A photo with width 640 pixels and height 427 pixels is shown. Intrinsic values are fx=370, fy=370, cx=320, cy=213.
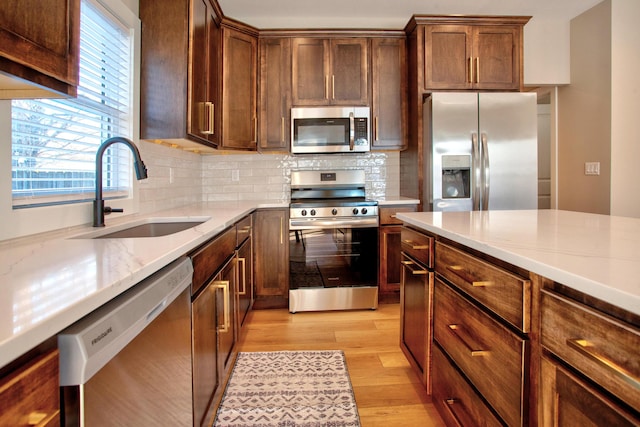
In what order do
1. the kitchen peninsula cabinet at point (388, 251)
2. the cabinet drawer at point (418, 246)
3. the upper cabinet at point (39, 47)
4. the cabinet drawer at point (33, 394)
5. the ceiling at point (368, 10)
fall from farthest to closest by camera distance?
1. the ceiling at point (368, 10)
2. the kitchen peninsula cabinet at point (388, 251)
3. the cabinet drawer at point (418, 246)
4. the upper cabinet at point (39, 47)
5. the cabinet drawer at point (33, 394)

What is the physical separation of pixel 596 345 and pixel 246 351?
2.10 metres

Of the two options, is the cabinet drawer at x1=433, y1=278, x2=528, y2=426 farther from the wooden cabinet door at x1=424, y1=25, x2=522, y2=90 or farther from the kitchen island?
the wooden cabinet door at x1=424, y1=25, x2=522, y2=90

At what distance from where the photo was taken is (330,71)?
11.2ft

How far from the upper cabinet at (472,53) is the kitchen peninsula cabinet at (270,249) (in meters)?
1.77

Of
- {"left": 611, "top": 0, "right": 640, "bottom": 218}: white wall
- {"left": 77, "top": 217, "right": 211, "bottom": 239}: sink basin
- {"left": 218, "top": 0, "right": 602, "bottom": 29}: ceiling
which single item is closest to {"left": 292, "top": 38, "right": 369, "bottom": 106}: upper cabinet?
{"left": 218, "top": 0, "right": 602, "bottom": 29}: ceiling

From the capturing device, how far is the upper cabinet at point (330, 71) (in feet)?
11.2

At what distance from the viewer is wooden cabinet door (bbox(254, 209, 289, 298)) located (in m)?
3.21

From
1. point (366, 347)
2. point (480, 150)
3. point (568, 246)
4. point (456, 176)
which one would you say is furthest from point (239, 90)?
point (568, 246)

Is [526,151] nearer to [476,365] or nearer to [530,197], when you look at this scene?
[530,197]

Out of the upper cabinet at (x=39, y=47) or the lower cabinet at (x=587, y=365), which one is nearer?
the lower cabinet at (x=587, y=365)

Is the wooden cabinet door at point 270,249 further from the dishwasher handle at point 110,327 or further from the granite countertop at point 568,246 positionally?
the dishwasher handle at point 110,327

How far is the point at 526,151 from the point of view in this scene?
10.6 ft

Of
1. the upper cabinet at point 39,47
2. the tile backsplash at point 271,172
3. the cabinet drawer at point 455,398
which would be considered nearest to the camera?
the upper cabinet at point 39,47

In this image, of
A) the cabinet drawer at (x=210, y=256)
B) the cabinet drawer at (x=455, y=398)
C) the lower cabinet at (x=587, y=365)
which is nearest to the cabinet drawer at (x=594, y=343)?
the lower cabinet at (x=587, y=365)
